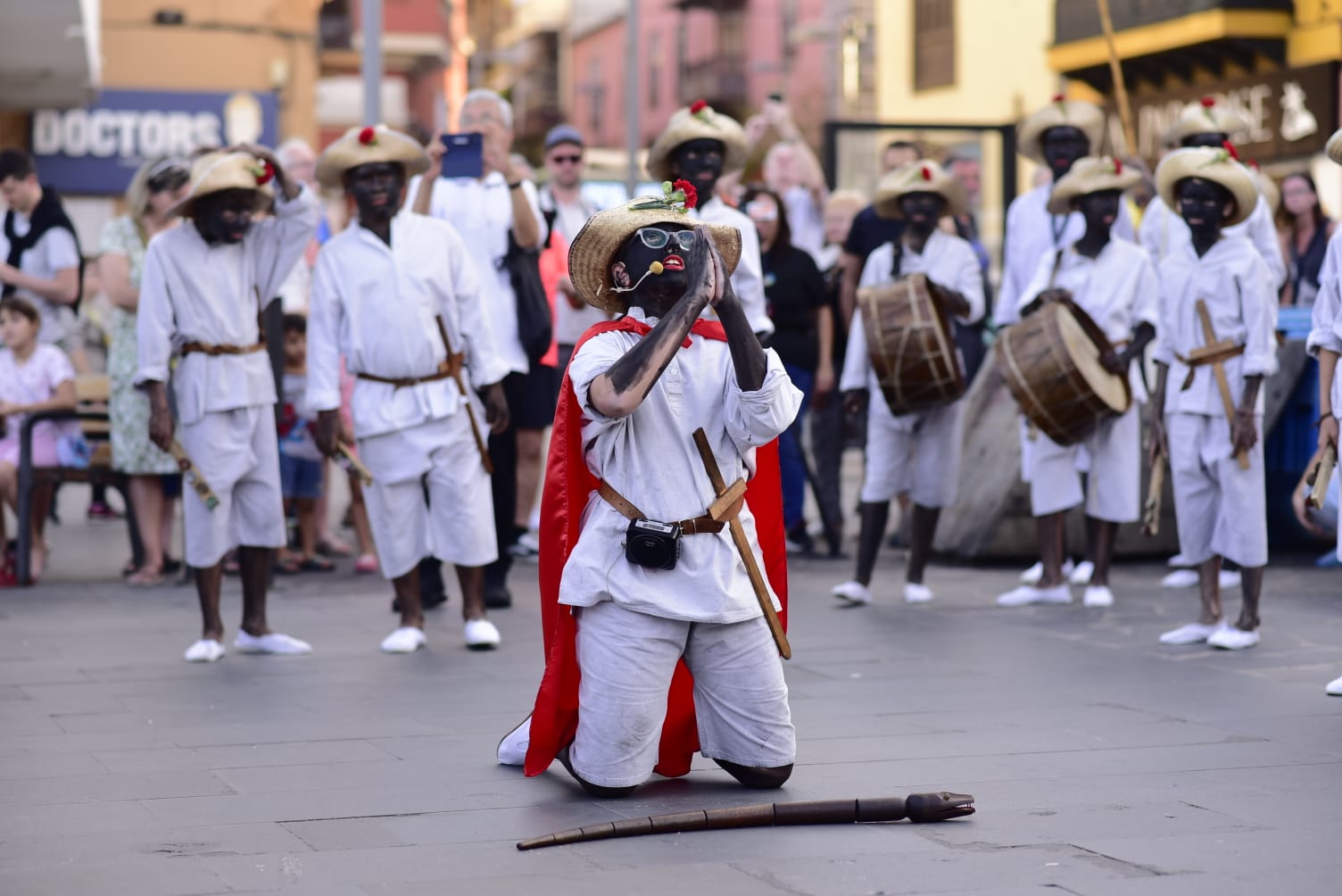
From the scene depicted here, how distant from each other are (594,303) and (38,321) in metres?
6.43

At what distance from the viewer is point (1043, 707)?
7.41 meters

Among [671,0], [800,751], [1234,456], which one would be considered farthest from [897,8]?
[800,751]

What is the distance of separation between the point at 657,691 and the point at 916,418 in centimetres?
470

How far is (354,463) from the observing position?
8797mm

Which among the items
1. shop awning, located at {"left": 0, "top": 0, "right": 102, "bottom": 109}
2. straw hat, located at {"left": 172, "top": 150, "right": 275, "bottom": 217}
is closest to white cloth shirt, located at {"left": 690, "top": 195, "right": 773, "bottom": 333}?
straw hat, located at {"left": 172, "top": 150, "right": 275, "bottom": 217}

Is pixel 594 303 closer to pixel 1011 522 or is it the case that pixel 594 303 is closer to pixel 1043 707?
pixel 1043 707

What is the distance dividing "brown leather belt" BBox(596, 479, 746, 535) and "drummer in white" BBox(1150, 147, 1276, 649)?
11.2 feet

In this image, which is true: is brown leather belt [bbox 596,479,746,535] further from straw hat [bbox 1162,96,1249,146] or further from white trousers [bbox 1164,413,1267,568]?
straw hat [bbox 1162,96,1249,146]

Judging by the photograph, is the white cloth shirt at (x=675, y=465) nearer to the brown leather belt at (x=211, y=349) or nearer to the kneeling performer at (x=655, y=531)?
the kneeling performer at (x=655, y=531)

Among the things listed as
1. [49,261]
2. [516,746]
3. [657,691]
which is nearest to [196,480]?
[516,746]

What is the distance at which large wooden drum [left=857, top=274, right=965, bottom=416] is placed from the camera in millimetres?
10125

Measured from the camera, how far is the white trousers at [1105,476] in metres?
10.4

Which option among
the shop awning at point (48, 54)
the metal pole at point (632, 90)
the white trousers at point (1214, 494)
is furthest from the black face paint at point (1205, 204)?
the metal pole at point (632, 90)

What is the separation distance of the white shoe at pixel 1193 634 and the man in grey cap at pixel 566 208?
13.4 feet
